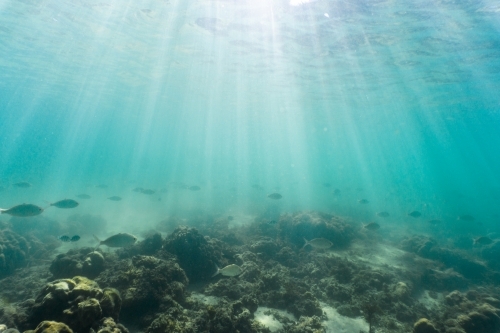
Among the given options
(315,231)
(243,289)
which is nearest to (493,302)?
(315,231)

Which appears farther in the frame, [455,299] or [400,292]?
[455,299]

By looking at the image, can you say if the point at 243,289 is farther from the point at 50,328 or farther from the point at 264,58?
the point at 264,58

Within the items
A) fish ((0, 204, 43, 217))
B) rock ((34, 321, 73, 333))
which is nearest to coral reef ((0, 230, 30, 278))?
fish ((0, 204, 43, 217))

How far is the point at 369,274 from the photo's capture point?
33.5ft

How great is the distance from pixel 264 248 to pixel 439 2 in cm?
1750

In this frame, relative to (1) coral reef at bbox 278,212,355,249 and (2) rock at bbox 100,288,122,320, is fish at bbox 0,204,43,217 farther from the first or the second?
(1) coral reef at bbox 278,212,355,249

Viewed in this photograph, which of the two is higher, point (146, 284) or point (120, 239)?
point (146, 284)

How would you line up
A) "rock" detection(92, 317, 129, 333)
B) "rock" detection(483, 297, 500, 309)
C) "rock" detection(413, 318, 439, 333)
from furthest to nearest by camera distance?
"rock" detection(483, 297, 500, 309)
"rock" detection(413, 318, 439, 333)
"rock" detection(92, 317, 129, 333)

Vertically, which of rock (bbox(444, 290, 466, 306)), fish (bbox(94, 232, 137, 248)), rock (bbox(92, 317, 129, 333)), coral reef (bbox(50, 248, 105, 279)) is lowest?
rock (bbox(444, 290, 466, 306))

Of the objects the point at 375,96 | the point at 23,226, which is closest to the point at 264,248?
the point at 23,226

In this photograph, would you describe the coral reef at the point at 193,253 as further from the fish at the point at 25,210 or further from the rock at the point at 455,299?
the rock at the point at 455,299

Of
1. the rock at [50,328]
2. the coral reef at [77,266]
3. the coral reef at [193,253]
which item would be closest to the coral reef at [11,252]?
the coral reef at [77,266]

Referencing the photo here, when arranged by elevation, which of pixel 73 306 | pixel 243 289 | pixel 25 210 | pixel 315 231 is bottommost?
pixel 315 231

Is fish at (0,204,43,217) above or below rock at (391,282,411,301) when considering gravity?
above
